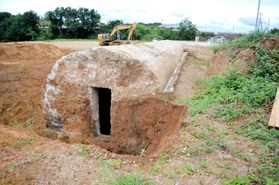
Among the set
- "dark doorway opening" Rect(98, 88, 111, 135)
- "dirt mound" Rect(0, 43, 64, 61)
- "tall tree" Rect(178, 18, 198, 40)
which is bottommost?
"dark doorway opening" Rect(98, 88, 111, 135)

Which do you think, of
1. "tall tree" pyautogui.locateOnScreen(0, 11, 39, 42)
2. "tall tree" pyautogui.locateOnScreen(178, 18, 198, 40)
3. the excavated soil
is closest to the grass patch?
the excavated soil

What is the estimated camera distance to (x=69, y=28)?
32.8 m

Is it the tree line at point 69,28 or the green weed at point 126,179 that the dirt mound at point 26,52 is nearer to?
the green weed at point 126,179

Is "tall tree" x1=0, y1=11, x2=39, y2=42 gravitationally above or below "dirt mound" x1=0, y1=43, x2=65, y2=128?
above

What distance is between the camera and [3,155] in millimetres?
3883

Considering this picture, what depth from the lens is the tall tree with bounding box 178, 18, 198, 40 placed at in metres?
26.0

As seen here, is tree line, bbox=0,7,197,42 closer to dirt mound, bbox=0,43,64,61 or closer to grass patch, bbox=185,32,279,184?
dirt mound, bbox=0,43,64,61

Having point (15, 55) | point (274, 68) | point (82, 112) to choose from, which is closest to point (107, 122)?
point (82, 112)

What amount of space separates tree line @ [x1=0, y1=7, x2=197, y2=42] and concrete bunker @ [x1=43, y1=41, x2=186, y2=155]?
71.7 ft

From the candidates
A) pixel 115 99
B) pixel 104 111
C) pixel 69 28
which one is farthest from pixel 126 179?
pixel 69 28

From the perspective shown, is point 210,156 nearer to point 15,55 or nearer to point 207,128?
point 207,128

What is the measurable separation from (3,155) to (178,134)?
9.30 feet

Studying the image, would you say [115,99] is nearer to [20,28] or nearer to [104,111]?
[104,111]

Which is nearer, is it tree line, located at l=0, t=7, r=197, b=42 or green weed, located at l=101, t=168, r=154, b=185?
green weed, located at l=101, t=168, r=154, b=185
